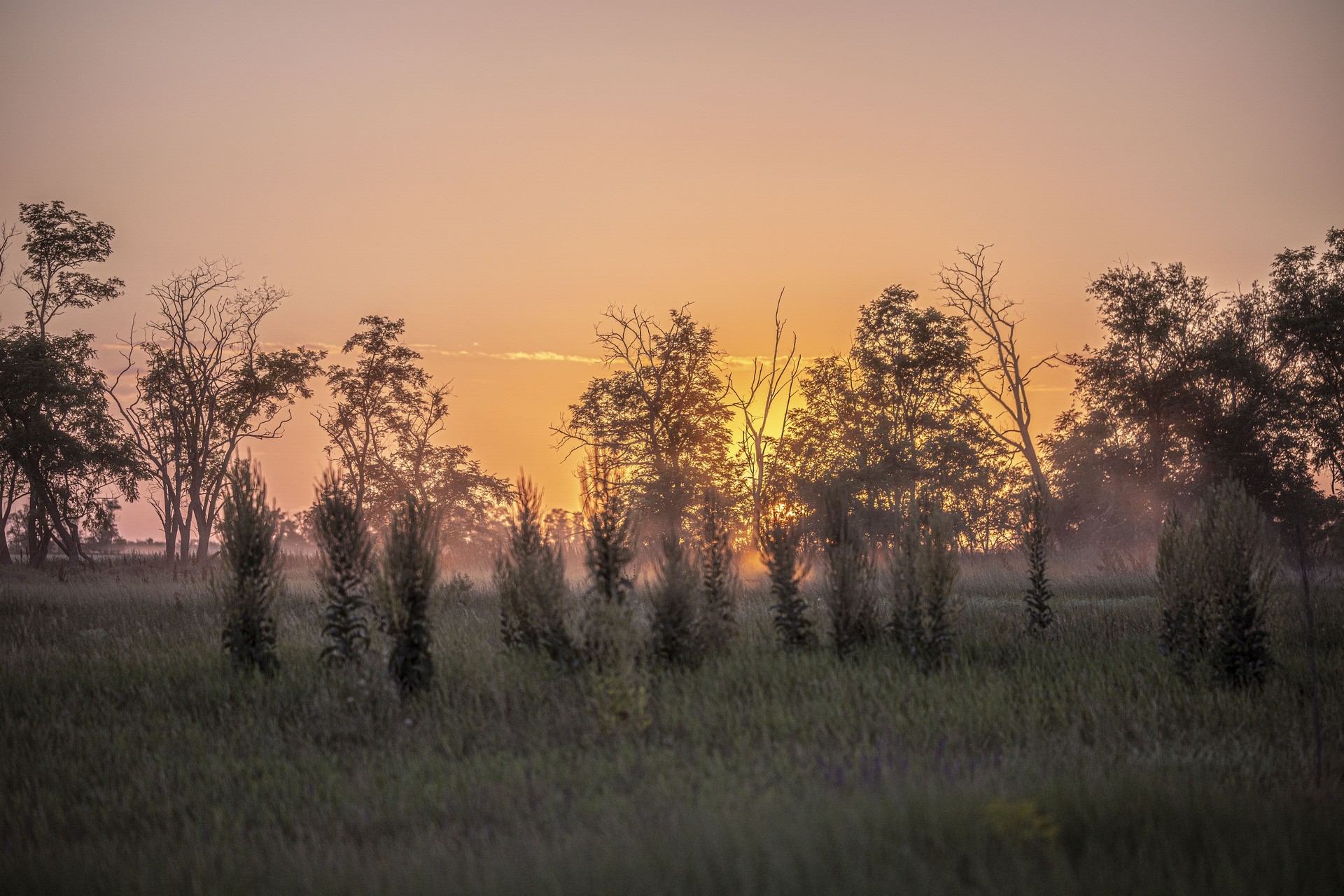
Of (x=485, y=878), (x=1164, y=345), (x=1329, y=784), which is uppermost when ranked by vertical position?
(x=1164, y=345)

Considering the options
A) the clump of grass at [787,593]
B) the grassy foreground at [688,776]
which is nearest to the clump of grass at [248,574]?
the grassy foreground at [688,776]

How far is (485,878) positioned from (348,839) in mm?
1752

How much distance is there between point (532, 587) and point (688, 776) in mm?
4369

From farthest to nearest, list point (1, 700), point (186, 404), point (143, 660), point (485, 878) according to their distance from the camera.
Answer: point (186, 404)
point (143, 660)
point (1, 700)
point (485, 878)

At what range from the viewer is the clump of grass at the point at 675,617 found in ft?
32.7

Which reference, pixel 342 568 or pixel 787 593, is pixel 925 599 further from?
pixel 342 568

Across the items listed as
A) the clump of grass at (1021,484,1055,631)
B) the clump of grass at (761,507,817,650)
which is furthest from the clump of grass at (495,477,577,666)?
the clump of grass at (1021,484,1055,631)

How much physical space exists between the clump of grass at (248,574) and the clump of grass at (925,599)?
752 cm

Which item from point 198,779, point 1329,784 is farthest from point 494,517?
point 1329,784

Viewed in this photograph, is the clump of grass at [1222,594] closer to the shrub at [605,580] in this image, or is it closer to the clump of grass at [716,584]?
the clump of grass at [716,584]

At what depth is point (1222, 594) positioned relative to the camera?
31.8 feet

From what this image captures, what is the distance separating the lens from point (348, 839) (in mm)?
5762

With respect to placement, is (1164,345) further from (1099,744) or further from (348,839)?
(348,839)

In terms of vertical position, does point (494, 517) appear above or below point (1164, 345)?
below
